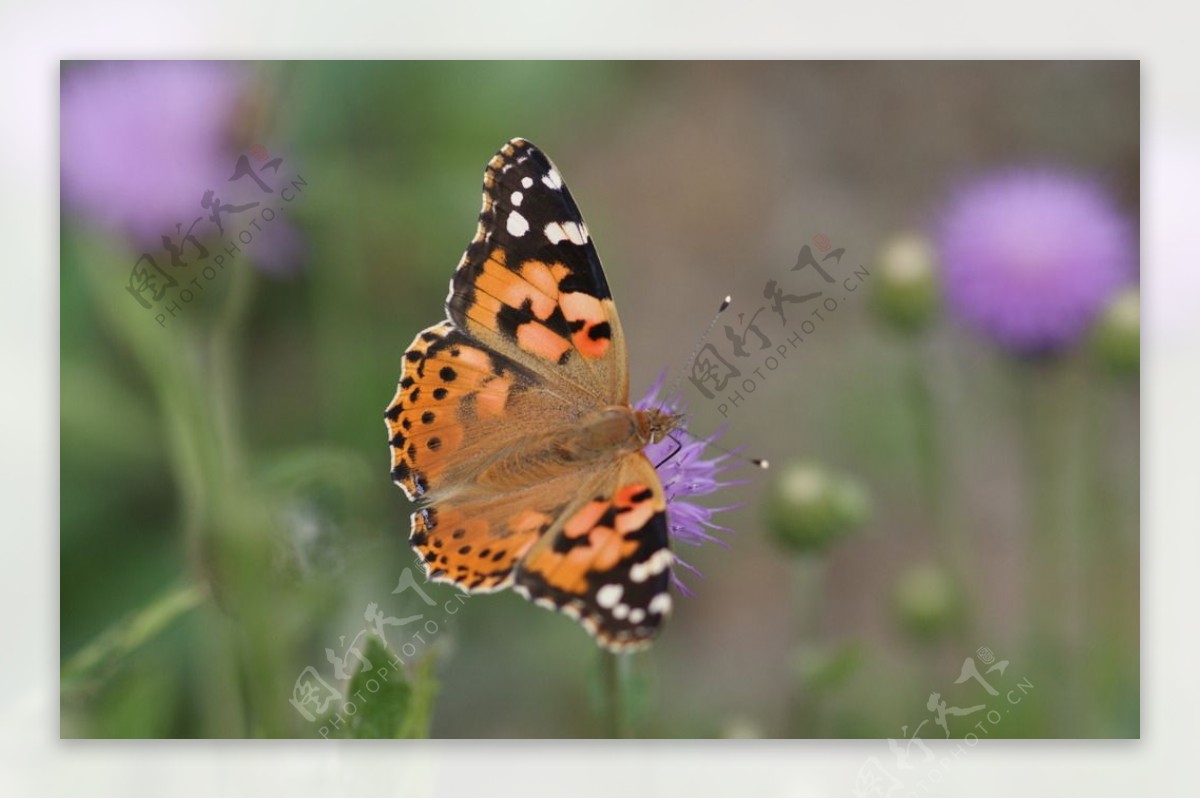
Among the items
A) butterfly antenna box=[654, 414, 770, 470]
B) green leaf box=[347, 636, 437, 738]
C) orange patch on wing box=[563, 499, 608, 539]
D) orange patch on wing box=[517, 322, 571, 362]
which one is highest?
orange patch on wing box=[517, 322, 571, 362]

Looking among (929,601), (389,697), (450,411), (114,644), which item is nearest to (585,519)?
(450,411)

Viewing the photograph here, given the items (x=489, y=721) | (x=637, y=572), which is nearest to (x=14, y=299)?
(x=489, y=721)

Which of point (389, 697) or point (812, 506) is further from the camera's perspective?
point (812, 506)

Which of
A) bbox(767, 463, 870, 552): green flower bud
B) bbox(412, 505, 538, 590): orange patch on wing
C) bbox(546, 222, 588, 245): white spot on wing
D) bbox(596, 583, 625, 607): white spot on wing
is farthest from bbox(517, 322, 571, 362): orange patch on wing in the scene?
bbox(767, 463, 870, 552): green flower bud

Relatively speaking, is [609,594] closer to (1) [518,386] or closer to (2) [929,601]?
(1) [518,386]

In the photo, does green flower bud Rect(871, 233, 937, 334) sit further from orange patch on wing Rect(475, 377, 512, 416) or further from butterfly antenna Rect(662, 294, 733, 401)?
orange patch on wing Rect(475, 377, 512, 416)

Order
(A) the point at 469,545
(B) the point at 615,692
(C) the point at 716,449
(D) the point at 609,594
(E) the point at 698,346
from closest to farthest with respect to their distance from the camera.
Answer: (D) the point at 609,594 → (A) the point at 469,545 → (B) the point at 615,692 → (C) the point at 716,449 → (E) the point at 698,346
